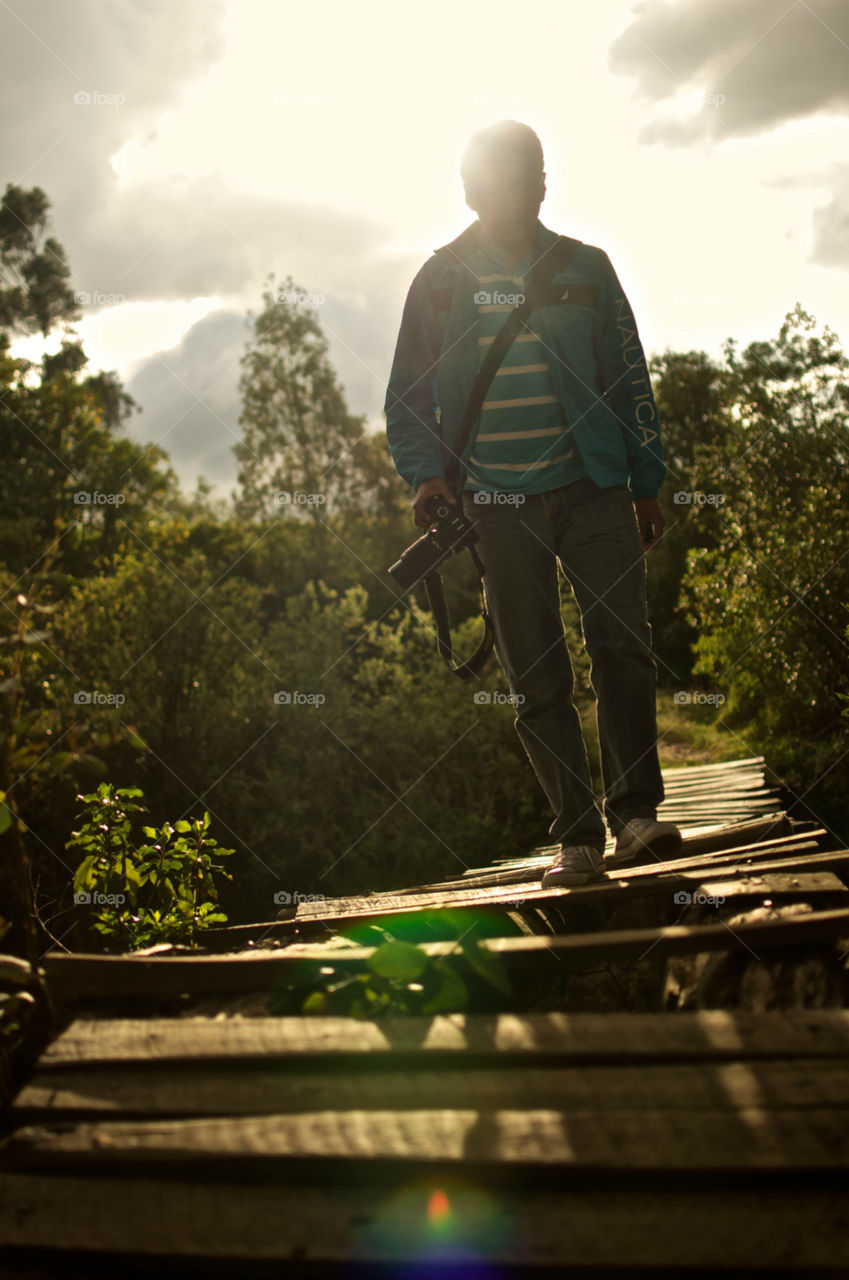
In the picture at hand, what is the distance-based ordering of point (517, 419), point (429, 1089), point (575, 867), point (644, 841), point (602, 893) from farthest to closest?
point (517, 419) → point (644, 841) → point (575, 867) → point (602, 893) → point (429, 1089)

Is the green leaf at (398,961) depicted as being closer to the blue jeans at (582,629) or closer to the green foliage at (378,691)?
the blue jeans at (582,629)

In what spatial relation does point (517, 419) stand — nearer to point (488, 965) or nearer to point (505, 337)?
point (505, 337)

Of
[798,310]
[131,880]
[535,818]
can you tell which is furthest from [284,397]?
[131,880]

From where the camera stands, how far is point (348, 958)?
2.06m

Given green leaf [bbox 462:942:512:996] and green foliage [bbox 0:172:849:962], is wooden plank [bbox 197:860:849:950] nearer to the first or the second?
green leaf [bbox 462:942:512:996]

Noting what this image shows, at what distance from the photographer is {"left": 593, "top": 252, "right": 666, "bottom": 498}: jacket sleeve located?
336cm

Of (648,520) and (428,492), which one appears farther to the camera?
(648,520)

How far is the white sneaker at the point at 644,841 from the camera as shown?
10.5 feet

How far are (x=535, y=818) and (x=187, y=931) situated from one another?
7.76 metres

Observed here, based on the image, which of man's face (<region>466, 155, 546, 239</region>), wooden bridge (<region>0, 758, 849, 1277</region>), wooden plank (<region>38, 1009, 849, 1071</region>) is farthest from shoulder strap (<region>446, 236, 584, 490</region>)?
wooden plank (<region>38, 1009, 849, 1071</region>)

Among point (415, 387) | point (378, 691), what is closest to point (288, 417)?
point (378, 691)

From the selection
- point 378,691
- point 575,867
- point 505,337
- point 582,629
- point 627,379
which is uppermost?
point 505,337

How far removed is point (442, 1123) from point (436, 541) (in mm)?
2134

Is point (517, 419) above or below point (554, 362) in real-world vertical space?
below
